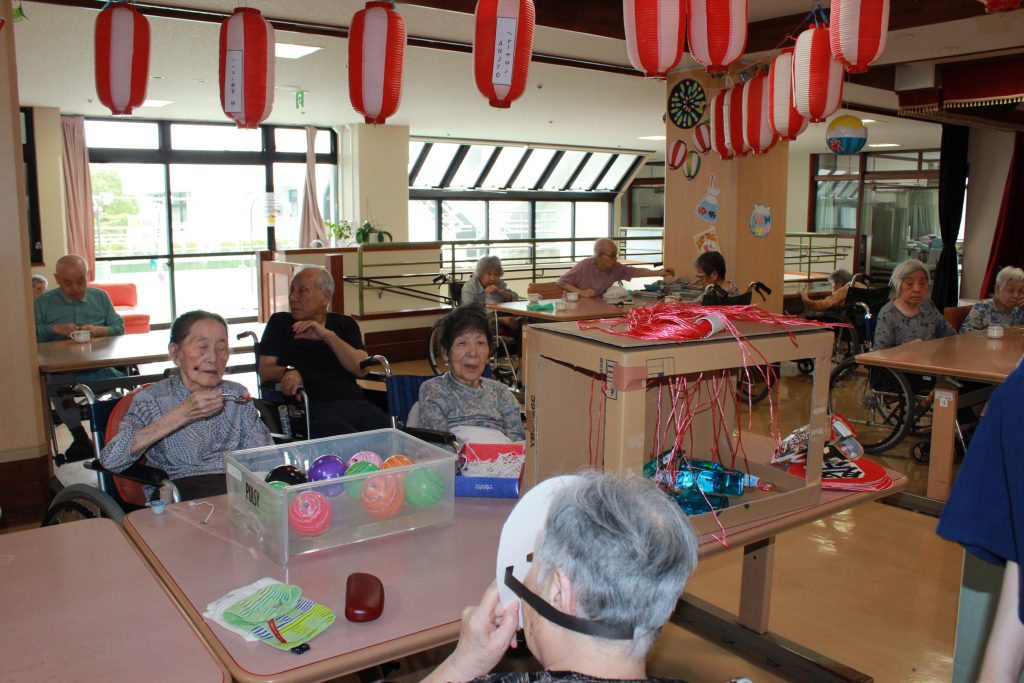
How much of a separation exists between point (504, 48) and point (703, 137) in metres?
3.40

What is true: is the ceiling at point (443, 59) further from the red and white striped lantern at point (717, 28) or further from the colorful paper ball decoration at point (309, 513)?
the colorful paper ball decoration at point (309, 513)

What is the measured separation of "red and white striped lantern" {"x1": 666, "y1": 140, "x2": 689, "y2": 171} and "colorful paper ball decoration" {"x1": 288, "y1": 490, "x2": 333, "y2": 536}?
5264mm

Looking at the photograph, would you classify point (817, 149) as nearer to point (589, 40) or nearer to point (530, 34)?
point (589, 40)

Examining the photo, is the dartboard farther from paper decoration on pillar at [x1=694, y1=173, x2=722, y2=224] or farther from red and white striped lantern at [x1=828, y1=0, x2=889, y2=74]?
red and white striped lantern at [x1=828, y1=0, x2=889, y2=74]

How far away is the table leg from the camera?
376 cm

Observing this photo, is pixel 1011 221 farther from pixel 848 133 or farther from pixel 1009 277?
pixel 1009 277

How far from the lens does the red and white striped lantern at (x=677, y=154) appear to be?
630cm

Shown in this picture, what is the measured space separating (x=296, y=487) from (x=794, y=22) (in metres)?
4.95

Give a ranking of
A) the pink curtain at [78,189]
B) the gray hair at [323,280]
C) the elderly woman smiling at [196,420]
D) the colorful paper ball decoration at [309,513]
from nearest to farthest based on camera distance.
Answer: the colorful paper ball decoration at [309,513]
the elderly woman smiling at [196,420]
the gray hair at [323,280]
the pink curtain at [78,189]

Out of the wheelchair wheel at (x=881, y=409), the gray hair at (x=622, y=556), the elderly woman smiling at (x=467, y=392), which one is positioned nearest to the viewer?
the gray hair at (x=622, y=556)

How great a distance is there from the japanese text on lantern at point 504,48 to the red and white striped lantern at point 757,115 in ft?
6.90

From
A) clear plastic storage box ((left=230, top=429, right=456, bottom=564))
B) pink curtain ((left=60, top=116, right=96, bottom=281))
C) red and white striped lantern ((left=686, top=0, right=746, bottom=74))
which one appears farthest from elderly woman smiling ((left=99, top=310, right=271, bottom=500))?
pink curtain ((left=60, top=116, right=96, bottom=281))

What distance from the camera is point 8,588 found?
1443 millimetres

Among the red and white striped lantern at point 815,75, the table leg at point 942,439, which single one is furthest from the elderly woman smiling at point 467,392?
the table leg at point 942,439
